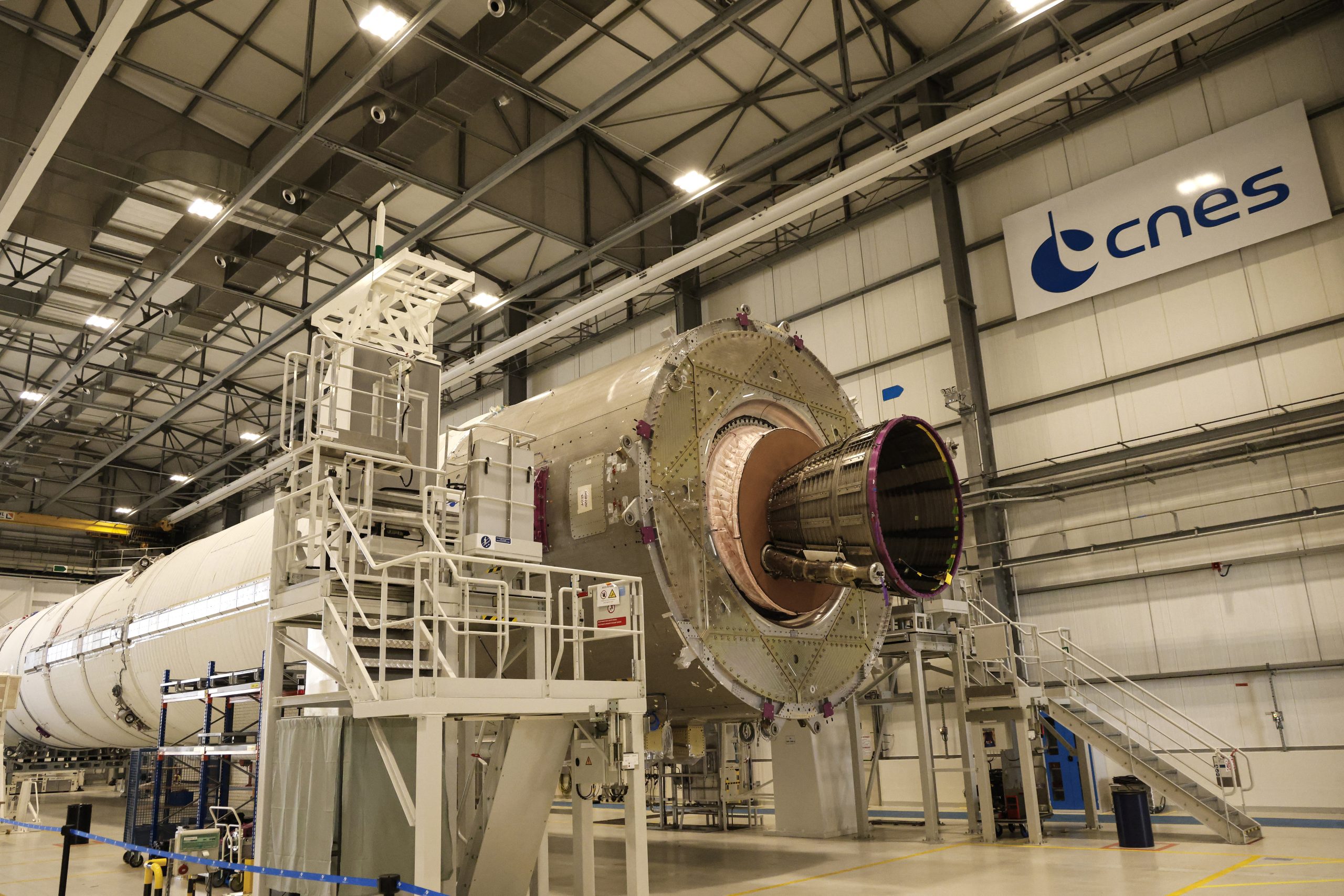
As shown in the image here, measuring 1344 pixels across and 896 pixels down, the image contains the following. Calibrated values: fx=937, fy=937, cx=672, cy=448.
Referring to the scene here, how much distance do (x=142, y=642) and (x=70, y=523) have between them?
25157mm

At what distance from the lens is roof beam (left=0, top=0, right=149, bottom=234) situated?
36.2ft

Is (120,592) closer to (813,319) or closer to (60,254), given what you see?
(60,254)

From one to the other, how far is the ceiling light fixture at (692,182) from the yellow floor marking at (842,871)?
10953mm

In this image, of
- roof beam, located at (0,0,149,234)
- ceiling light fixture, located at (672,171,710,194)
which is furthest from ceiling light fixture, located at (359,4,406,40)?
ceiling light fixture, located at (672,171,710,194)

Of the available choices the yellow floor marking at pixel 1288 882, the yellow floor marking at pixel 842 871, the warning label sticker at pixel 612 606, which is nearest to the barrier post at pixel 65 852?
the warning label sticker at pixel 612 606

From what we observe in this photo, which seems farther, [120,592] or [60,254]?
[60,254]

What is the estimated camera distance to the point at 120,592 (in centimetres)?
1697

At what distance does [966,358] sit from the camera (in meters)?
18.1

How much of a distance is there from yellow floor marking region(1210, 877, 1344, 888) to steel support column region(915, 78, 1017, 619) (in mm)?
8765

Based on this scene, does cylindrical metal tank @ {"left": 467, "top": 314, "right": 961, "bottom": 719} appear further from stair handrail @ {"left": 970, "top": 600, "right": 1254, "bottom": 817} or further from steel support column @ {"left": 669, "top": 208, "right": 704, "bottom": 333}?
steel support column @ {"left": 669, "top": 208, "right": 704, "bottom": 333}

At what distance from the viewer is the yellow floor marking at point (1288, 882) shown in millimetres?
8508

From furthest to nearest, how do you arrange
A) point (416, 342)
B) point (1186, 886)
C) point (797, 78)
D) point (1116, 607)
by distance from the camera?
point (797, 78) < point (1116, 607) < point (416, 342) < point (1186, 886)

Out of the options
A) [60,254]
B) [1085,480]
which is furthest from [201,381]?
[1085,480]

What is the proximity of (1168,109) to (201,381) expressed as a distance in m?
23.8
